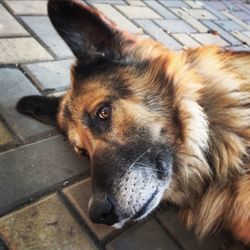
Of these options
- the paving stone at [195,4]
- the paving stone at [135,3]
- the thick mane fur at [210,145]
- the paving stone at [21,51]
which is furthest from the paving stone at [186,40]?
the thick mane fur at [210,145]

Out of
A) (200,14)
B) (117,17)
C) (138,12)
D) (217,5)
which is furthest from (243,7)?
(117,17)

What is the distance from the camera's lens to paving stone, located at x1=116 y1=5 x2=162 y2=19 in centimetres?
436

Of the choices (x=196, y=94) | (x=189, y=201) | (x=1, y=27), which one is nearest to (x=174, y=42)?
(x=1, y=27)

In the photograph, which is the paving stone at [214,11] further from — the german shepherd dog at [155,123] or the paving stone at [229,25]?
the german shepherd dog at [155,123]

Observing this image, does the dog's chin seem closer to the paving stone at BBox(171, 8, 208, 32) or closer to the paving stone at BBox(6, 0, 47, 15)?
the paving stone at BBox(6, 0, 47, 15)

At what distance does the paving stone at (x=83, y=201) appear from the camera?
6.85 ft

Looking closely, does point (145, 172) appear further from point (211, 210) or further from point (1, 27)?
point (1, 27)

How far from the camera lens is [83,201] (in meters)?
2.23

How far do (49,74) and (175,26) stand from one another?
1989 millimetres

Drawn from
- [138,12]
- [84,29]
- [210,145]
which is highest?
[84,29]

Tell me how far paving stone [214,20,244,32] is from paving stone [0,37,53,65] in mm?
2703

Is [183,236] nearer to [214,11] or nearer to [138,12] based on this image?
[138,12]

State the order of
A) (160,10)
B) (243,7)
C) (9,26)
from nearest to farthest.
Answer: (9,26) → (160,10) → (243,7)

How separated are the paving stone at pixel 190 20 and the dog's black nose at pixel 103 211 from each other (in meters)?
3.32
